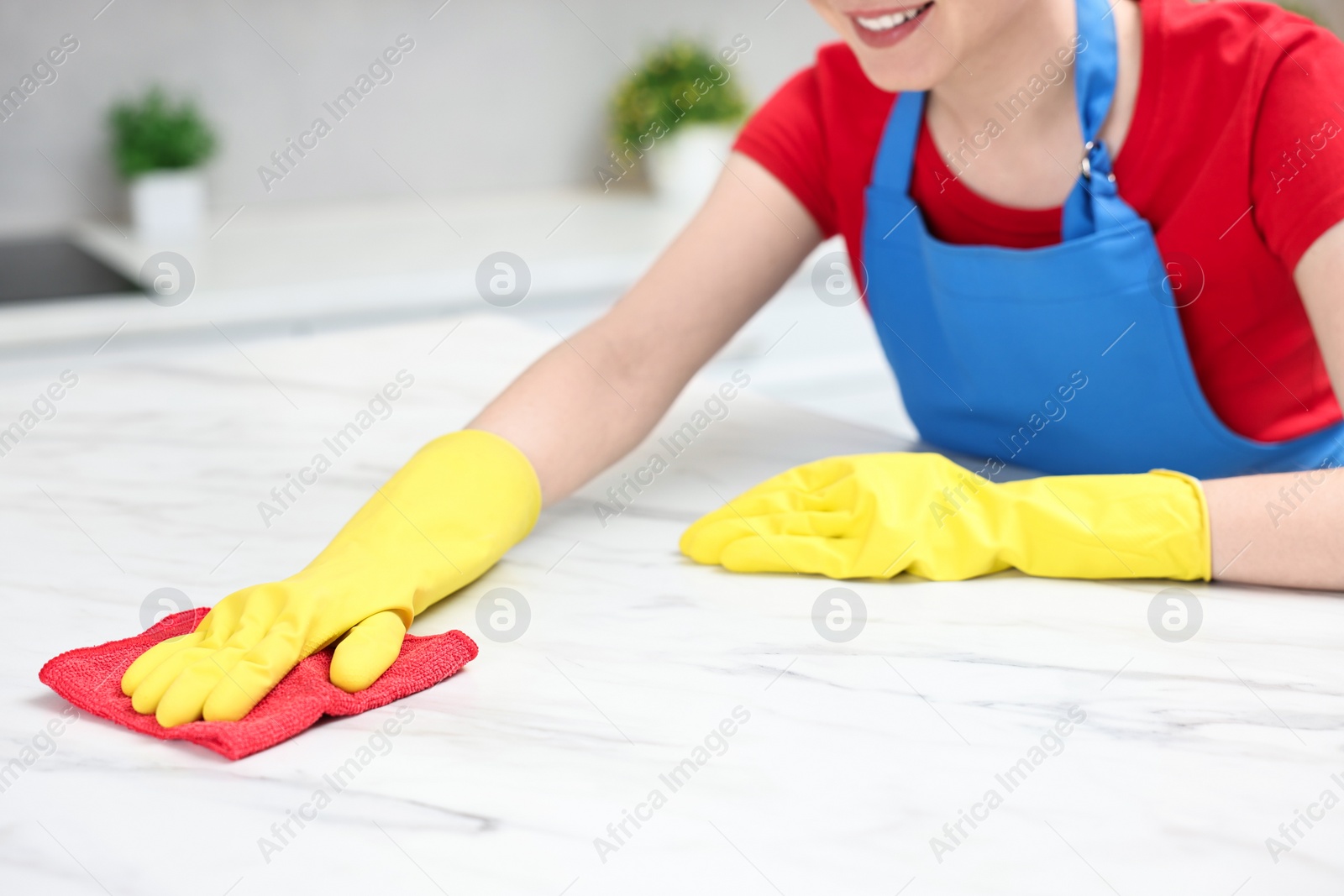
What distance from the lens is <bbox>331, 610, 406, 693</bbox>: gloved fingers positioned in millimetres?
717

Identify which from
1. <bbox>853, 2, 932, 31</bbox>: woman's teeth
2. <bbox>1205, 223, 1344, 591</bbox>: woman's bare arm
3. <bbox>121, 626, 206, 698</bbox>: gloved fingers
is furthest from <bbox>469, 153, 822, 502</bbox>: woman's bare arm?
<bbox>1205, 223, 1344, 591</bbox>: woman's bare arm

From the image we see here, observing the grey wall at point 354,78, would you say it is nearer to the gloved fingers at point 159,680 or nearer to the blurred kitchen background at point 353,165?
the blurred kitchen background at point 353,165

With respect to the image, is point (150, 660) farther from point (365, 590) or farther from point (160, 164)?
point (160, 164)

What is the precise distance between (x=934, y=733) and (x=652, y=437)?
0.60m

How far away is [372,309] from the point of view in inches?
87.4

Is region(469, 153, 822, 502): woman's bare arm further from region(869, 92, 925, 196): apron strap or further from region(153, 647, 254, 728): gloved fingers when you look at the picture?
region(153, 647, 254, 728): gloved fingers

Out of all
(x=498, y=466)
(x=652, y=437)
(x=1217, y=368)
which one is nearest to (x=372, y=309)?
(x=652, y=437)

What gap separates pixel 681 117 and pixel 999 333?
188 centimetres

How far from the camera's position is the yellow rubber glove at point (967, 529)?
2.77ft

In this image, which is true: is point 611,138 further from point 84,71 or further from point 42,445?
point 42,445

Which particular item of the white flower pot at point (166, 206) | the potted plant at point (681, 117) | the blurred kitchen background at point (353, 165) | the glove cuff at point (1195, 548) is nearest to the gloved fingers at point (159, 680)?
the glove cuff at point (1195, 548)

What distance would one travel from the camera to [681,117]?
9.26 ft

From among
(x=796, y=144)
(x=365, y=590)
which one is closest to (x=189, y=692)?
(x=365, y=590)

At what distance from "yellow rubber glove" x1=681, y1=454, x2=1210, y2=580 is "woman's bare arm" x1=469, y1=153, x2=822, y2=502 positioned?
0.60 ft
